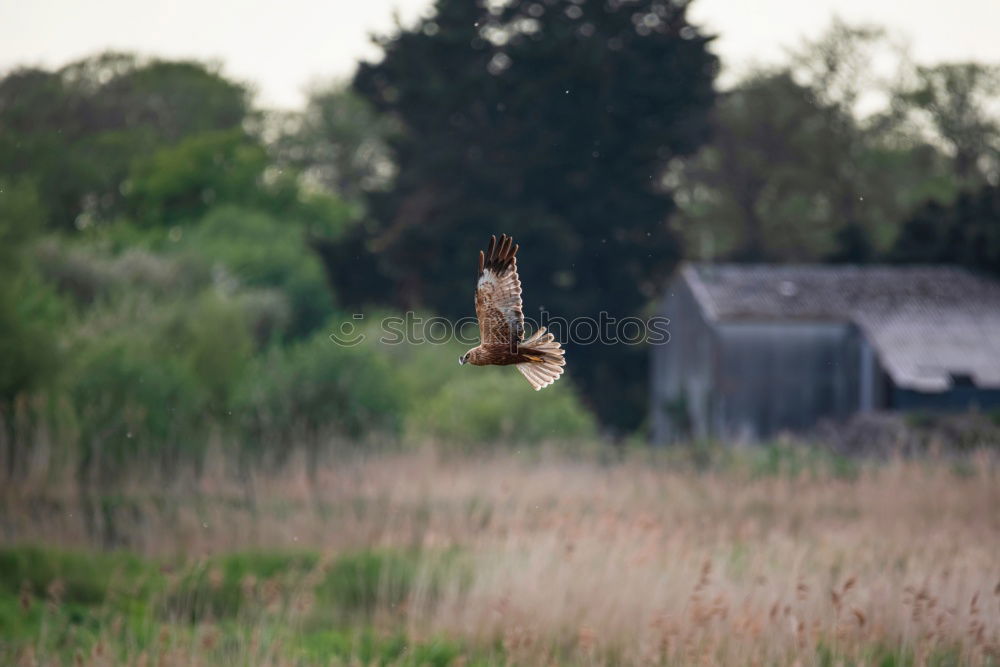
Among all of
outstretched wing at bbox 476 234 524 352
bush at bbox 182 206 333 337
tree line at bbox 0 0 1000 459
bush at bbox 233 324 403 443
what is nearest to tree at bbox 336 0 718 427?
tree line at bbox 0 0 1000 459

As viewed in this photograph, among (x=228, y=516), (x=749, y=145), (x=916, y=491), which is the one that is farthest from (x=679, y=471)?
(x=749, y=145)

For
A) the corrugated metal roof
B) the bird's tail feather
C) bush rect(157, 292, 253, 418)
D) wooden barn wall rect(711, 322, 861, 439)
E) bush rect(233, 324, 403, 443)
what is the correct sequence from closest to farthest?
1. the bird's tail feather
2. bush rect(233, 324, 403, 443)
3. bush rect(157, 292, 253, 418)
4. the corrugated metal roof
5. wooden barn wall rect(711, 322, 861, 439)

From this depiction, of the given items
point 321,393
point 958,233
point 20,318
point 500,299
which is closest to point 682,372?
point 958,233

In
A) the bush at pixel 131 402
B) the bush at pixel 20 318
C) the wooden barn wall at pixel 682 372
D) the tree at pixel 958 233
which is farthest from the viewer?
the tree at pixel 958 233

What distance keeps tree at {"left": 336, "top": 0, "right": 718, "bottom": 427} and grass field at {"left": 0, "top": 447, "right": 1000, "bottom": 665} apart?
13734 millimetres

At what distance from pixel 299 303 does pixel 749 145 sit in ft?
55.2

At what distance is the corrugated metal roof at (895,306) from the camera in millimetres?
31703

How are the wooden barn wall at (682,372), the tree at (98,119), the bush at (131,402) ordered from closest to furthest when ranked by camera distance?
1. the bush at (131,402)
2. the wooden barn wall at (682,372)
3. the tree at (98,119)

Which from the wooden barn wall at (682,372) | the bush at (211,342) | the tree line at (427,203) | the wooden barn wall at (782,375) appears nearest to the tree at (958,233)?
the tree line at (427,203)

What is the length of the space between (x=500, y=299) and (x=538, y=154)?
86.4 feet

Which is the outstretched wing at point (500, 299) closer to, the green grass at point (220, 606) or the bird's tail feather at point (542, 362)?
the bird's tail feather at point (542, 362)

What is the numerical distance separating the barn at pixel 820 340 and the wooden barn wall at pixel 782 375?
2 centimetres

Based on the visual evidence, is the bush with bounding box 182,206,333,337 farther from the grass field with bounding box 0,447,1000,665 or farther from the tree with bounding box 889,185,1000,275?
the grass field with bounding box 0,447,1000,665

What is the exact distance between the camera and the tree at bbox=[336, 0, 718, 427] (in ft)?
106
